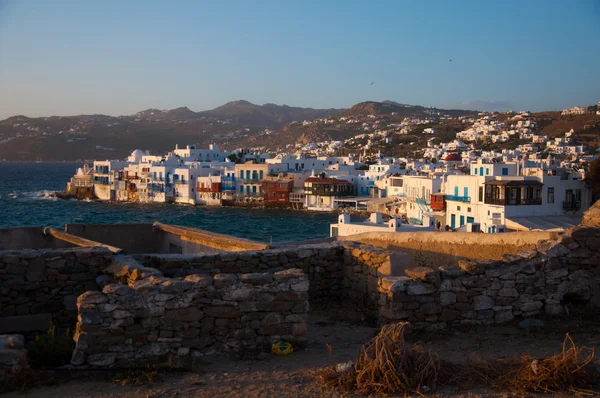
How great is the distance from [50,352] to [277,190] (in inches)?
3529

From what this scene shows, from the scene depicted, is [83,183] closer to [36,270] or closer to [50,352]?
[36,270]

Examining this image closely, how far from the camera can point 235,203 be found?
3888 inches

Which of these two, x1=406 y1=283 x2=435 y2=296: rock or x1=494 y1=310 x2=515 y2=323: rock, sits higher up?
x1=406 y1=283 x2=435 y2=296: rock

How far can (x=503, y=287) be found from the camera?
810 cm

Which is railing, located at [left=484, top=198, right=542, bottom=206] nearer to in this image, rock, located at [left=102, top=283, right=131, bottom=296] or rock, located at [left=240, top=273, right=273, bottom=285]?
rock, located at [left=240, top=273, right=273, bottom=285]

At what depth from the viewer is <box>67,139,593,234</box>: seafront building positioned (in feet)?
141

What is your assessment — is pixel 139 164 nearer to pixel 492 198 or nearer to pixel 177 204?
pixel 177 204

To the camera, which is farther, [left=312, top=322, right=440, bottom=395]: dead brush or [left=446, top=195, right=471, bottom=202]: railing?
[left=446, top=195, right=471, bottom=202]: railing

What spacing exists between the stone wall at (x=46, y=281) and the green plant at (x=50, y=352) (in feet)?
5.31

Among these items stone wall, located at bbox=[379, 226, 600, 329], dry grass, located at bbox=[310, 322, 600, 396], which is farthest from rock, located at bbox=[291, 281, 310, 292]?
dry grass, located at bbox=[310, 322, 600, 396]

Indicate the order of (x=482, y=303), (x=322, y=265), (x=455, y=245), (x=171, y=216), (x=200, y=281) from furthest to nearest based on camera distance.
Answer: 1. (x=171, y=216)
2. (x=455, y=245)
3. (x=322, y=265)
4. (x=482, y=303)
5. (x=200, y=281)

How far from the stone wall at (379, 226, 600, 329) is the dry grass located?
166 centimetres

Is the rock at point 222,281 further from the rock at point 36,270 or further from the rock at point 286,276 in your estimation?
the rock at point 36,270

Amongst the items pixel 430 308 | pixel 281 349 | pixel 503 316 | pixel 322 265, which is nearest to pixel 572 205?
pixel 322 265
